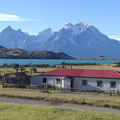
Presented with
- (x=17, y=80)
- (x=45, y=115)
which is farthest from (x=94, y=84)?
(x=45, y=115)

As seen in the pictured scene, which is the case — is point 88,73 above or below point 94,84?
above

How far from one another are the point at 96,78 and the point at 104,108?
14.5 metres

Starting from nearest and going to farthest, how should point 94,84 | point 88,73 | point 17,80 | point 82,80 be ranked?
point 94,84 < point 82,80 < point 88,73 < point 17,80

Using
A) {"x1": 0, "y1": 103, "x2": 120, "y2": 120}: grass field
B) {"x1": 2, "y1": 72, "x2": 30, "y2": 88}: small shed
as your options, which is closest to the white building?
{"x1": 2, "y1": 72, "x2": 30, "y2": 88}: small shed

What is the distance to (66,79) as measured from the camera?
3578 cm

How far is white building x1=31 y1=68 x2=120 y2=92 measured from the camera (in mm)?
34281

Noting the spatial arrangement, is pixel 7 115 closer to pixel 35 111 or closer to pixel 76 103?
pixel 35 111

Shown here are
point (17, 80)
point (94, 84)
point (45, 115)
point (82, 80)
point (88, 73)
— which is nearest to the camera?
point (45, 115)

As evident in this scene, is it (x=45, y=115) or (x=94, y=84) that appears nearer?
(x=45, y=115)

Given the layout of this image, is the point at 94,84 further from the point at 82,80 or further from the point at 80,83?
the point at 80,83

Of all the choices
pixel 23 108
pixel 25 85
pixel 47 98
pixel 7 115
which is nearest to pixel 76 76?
pixel 25 85

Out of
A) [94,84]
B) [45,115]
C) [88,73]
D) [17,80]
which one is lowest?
[45,115]

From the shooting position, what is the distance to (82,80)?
118 feet

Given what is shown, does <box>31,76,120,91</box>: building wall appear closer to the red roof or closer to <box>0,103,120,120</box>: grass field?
the red roof
